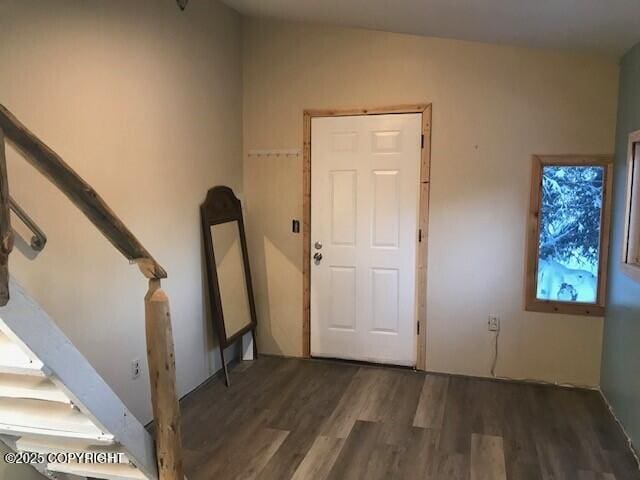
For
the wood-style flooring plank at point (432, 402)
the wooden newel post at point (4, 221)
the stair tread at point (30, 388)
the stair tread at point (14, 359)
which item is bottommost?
the wood-style flooring plank at point (432, 402)

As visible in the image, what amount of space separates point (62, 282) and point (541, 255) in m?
3.20

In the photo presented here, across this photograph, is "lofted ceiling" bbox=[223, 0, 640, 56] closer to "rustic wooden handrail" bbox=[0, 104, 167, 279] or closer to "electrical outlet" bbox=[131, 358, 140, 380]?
"rustic wooden handrail" bbox=[0, 104, 167, 279]

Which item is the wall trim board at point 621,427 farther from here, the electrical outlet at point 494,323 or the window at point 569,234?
the electrical outlet at point 494,323

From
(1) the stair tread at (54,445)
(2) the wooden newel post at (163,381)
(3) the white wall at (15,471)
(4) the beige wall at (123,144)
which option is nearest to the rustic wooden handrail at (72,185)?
(2) the wooden newel post at (163,381)

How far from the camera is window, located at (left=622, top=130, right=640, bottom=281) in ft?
10.6

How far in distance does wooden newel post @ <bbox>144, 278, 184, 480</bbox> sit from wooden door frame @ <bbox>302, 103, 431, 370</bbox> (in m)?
2.24

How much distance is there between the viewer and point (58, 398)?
6.81 ft

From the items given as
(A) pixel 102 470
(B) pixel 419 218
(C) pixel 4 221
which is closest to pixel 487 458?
(B) pixel 419 218

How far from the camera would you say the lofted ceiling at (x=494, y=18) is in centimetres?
276

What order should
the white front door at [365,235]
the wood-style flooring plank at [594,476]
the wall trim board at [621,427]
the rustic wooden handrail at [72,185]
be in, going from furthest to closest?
the white front door at [365,235] → the wall trim board at [621,427] → the wood-style flooring plank at [594,476] → the rustic wooden handrail at [72,185]

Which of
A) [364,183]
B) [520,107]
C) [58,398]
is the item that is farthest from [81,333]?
[520,107]

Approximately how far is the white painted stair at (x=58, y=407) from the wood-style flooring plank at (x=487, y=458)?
164 cm

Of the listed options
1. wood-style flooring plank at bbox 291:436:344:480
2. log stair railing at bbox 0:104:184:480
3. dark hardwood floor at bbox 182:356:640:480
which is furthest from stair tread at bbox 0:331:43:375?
wood-style flooring plank at bbox 291:436:344:480

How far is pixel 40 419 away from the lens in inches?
88.3
